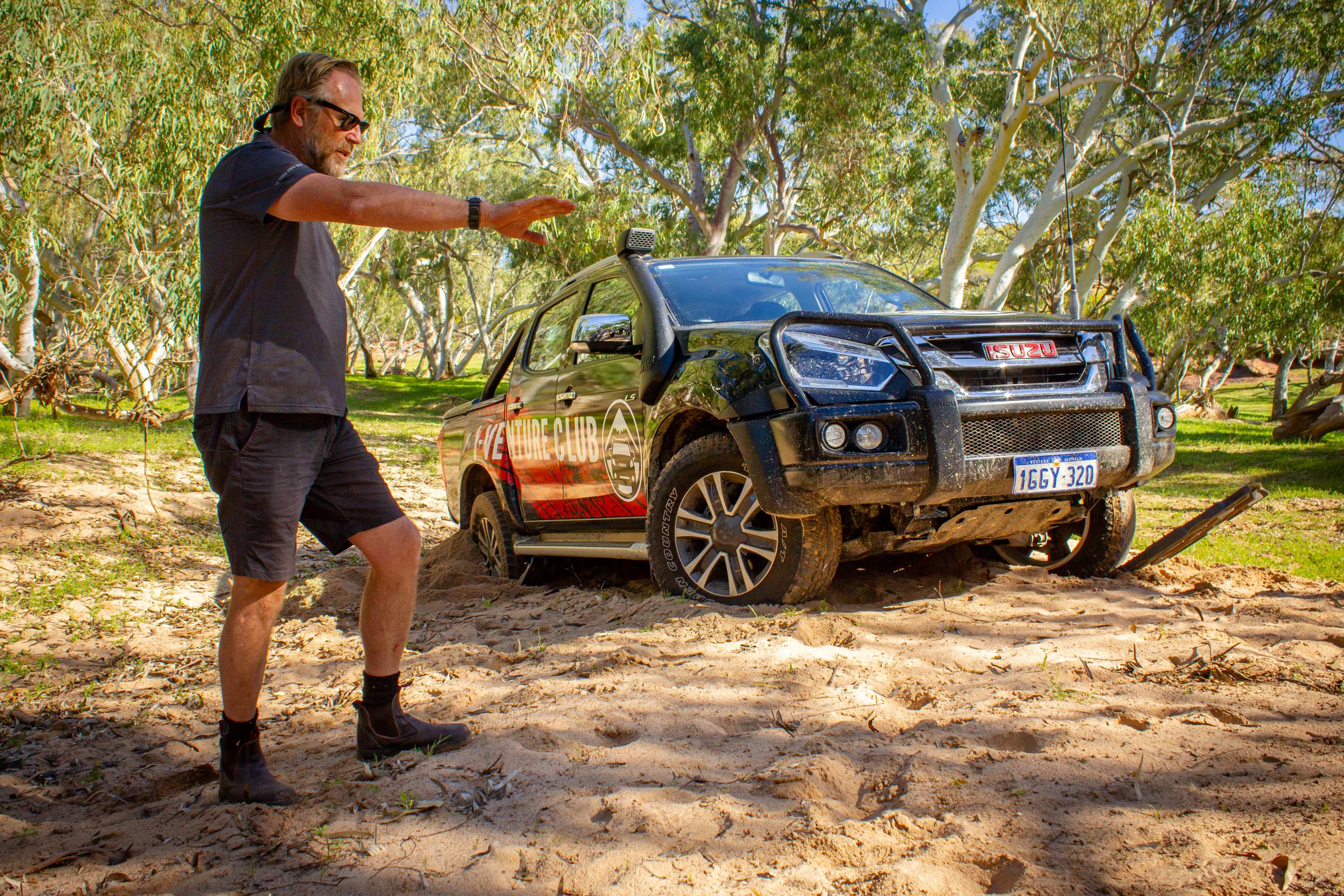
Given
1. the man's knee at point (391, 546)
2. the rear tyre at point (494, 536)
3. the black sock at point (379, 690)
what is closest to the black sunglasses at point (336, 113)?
the man's knee at point (391, 546)

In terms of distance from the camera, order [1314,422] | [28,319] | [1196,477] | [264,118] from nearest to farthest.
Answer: [264,118], [1196,477], [1314,422], [28,319]

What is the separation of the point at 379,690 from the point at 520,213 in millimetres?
1458

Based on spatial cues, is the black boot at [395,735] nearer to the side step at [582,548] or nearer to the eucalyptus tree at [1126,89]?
the side step at [582,548]

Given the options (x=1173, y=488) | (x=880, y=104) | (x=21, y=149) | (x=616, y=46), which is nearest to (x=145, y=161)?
(x=21, y=149)

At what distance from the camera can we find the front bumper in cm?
385

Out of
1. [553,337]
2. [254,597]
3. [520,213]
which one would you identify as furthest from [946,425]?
[553,337]

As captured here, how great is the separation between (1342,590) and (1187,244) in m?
14.5

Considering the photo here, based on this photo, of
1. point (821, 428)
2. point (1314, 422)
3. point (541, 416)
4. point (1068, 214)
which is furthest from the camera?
point (1314, 422)

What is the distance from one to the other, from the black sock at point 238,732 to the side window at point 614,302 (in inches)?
107

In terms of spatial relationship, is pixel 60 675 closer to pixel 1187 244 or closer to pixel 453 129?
pixel 1187 244

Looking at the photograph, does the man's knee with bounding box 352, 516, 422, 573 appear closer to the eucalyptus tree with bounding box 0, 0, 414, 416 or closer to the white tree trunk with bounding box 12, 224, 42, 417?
the eucalyptus tree with bounding box 0, 0, 414, 416

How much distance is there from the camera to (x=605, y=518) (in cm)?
524

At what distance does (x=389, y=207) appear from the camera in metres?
2.48

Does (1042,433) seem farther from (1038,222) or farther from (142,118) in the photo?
(1038,222)
